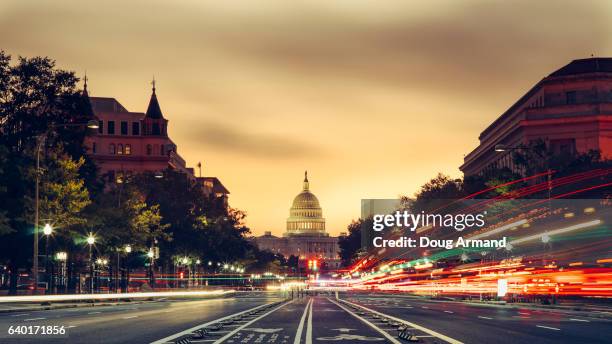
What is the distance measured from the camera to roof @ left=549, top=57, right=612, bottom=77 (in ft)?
441

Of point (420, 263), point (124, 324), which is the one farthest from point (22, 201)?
point (420, 263)

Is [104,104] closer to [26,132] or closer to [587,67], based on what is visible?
[587,67]

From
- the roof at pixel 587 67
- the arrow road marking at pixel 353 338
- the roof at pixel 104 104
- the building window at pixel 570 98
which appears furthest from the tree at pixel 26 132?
the roof at pixel 104 104

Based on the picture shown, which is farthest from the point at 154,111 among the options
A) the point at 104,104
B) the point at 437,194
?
the point at 437,194

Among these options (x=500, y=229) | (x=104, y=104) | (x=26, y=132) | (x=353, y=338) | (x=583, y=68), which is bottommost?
(x=353, y=338)

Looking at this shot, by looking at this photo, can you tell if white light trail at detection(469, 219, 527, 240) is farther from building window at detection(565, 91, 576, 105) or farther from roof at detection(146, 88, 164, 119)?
roof at detection(146, 88, 164, 119)

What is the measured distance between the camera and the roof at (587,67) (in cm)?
13438

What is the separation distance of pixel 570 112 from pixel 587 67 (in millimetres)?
12363

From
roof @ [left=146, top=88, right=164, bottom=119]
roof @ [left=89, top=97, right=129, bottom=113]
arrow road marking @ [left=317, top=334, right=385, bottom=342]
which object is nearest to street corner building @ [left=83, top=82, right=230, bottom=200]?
roof @ [left=146, top=88, right=164, bottom=119]

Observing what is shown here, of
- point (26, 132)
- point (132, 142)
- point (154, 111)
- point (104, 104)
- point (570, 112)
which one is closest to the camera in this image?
point (26, 132)

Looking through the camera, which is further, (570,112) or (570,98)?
(570,98)

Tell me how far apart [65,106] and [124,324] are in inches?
1849

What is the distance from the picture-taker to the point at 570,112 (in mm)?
127375

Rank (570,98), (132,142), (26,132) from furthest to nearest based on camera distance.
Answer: (132,142) < (570,98) < (26,132)
